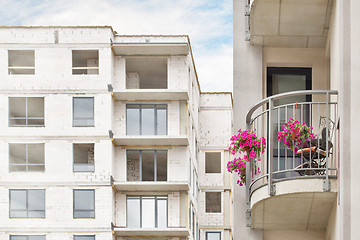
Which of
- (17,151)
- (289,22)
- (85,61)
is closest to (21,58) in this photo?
(85,61)

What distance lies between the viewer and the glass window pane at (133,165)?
55.9 metres

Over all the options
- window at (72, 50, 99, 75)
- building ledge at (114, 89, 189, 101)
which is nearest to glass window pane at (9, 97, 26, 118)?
window at (72, 50, 99, 75)

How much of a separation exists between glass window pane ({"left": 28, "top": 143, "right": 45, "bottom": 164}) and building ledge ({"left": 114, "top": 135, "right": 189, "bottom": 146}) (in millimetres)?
4646

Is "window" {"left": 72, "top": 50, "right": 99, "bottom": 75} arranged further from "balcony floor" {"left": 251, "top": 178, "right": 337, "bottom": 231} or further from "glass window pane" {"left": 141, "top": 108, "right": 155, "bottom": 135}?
"balcony floor" {"left": 251, "top": 178, "right": 337, "bottom": 231}

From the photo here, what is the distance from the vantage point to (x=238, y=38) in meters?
17.0

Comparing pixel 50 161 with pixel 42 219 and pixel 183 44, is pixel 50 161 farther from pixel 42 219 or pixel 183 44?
pixel 183 44

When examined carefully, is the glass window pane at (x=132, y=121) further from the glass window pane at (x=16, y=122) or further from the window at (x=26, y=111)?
the glass window pane at (x=16, y=122)

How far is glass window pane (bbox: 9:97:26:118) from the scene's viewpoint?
2197 inches

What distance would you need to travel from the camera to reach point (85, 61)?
57781 millimetres

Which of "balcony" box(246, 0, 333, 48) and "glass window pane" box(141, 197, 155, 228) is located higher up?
"balcony" box(246, 0, 333, 48)

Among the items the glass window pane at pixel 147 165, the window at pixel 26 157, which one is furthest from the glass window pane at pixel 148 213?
the window at pixel 26 157

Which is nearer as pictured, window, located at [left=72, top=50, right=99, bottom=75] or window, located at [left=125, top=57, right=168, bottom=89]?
window, located at [left=72, top=50, right=99, bottom=75]

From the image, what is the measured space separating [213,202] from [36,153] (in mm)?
18175

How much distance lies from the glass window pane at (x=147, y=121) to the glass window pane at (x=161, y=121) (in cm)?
35
